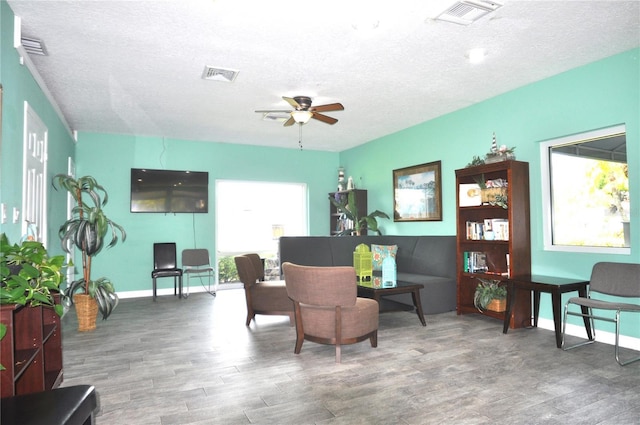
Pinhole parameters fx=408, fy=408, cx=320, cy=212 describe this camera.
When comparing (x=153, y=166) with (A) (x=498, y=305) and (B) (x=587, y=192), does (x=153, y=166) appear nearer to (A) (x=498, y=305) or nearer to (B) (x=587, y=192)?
(A) (x=498, y=305)

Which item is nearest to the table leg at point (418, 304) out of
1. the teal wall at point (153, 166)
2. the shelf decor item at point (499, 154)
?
Result: the shelf decor item at point (499, 154)

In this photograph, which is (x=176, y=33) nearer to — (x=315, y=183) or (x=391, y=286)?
(x=391, y=286)

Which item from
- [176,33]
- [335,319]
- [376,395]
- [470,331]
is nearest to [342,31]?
[176,33]

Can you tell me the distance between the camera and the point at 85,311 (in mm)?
4594

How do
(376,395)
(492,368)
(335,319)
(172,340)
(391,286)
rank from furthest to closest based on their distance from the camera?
(391,286), (172,340), (335,319), (492,368), (376,395)

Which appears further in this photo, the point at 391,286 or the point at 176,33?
the point at 391,286

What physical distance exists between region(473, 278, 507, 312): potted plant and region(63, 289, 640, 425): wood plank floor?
236 millimetres

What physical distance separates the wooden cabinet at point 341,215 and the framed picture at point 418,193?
2.69 ft

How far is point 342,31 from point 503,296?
3.50m

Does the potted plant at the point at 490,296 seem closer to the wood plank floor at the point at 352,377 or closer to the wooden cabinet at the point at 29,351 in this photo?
the wood plank floor at the point at 352,377

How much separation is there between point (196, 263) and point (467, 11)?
19.1ft

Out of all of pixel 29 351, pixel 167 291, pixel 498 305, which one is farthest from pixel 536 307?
pixel 167 291

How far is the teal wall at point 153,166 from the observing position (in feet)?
22.9

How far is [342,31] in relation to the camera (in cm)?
347
